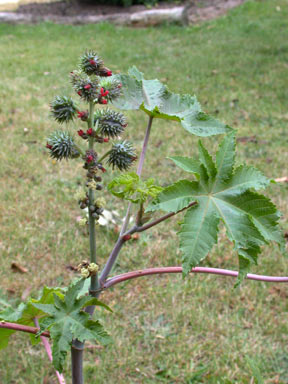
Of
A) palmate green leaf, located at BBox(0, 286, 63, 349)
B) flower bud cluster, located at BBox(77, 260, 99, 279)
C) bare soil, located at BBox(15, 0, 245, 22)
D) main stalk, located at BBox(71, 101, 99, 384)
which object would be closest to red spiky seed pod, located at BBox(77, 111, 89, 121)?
main stalk, located at BBox(71, 101, 99, 384)

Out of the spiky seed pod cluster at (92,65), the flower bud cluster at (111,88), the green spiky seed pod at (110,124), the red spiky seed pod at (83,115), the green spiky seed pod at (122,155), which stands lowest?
the green spiky seed pod at (122,155)

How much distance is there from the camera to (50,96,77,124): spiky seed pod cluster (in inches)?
44.4

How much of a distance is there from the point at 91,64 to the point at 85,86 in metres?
0.07

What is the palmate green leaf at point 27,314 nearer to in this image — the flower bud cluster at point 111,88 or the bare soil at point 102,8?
the flower bud cluster at point 111,88

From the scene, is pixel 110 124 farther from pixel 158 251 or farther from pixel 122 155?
pixel 158 251

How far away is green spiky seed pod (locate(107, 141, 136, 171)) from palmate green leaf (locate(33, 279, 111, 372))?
0.35 meters

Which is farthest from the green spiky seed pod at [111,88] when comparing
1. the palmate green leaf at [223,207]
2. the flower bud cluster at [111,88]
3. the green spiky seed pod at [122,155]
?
the palmate green leaf at [223,207]

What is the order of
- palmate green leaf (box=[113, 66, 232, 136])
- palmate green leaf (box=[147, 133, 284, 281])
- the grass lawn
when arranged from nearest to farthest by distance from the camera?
palmate green leaf (box=[147, 133, 284, 281]) < palmate green leaf (box=[113, 66, 232, 136]) < the grass lawn

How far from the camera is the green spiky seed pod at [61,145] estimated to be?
1.11 m

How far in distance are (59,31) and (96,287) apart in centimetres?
960

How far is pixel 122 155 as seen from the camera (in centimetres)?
116

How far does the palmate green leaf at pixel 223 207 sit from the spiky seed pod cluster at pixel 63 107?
0.99 feet

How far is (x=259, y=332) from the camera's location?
8.23 ft

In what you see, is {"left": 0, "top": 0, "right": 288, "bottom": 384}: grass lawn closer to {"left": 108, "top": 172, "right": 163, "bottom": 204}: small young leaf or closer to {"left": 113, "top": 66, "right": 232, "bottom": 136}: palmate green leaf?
{"left": 108, "top": 172, "right": 163, "bottom": 204}: small young leaf
